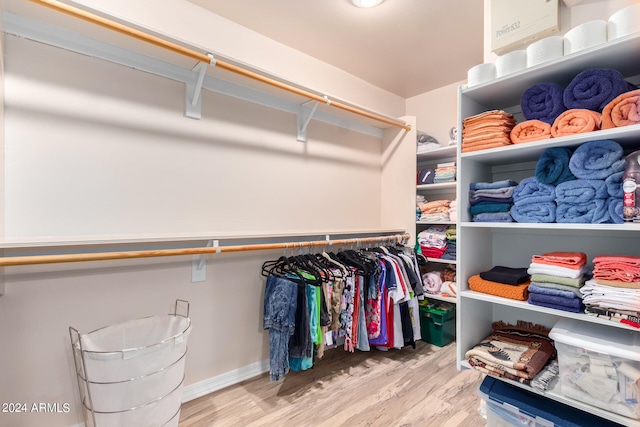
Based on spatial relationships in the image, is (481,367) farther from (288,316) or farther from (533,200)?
(288,316)

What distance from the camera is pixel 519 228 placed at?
1556 mm

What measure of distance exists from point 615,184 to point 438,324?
193cm

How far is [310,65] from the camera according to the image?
8.49 ft

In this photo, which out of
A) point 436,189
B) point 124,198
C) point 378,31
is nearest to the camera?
point 124,198

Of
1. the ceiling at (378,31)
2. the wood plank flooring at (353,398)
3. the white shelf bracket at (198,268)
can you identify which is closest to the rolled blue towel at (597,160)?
the ceiling at (378,31)

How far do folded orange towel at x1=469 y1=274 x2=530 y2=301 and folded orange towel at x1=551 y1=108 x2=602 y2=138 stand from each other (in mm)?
672

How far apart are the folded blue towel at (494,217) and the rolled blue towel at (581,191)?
20 centimetres

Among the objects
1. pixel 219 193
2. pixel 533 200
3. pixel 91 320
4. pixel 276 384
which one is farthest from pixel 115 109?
pixel 533 200

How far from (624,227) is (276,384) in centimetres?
206

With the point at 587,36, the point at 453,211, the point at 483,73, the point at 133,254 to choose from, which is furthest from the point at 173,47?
the point at 453,211

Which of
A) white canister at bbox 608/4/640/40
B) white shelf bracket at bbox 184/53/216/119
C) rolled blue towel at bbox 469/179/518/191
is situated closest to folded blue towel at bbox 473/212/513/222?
rolled blue towel at bbox 469/179/518/191

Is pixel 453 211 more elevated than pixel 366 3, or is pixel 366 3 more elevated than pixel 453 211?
pixel 366 3

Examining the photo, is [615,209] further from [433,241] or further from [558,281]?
[433,241]

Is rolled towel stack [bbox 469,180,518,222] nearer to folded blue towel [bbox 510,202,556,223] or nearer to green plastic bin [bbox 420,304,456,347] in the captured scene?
folded blue towel [bbox 510,202,556,223]
